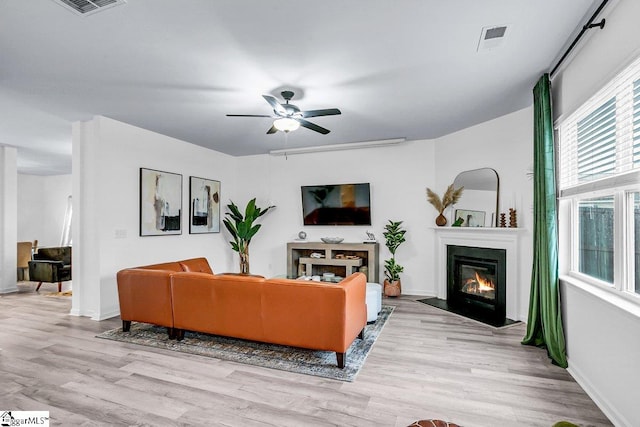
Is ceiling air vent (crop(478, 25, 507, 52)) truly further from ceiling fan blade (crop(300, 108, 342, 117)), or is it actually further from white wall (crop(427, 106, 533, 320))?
white wall (crop(427, 106, 533, 320))

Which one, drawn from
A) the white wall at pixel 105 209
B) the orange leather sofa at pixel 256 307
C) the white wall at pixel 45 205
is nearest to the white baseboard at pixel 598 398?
the orange leather sofa at pixel 256 307

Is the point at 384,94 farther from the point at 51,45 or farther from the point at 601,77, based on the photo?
the point at 51,45

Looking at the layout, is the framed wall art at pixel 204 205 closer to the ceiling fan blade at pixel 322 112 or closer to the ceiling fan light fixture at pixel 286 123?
the ceiling fan light fixture at pixel 286 123

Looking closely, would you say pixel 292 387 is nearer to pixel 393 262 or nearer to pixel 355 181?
pixel 393 262

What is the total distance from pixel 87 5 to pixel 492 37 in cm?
289

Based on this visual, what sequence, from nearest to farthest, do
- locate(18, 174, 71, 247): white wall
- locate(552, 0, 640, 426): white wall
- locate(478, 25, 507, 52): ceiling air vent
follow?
locate(552, 0, 640, 426): white wall → locate(478, 25, 507, 52): ceiling air vent → locate(18, 174, 71, 247): white wall

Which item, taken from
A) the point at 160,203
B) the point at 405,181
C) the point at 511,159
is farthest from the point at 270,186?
the point at 511,159

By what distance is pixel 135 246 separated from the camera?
15.8 ft

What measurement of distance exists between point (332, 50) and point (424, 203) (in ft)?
11.9

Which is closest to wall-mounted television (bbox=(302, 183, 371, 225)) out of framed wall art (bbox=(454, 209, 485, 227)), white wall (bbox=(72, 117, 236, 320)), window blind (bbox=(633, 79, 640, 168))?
framed wall art (bbox=(454, 209, 485, 227))

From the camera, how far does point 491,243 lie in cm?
448

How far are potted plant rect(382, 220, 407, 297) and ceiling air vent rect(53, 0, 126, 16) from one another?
4.70 m

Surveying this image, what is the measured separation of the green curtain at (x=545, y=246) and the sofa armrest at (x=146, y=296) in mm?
3765

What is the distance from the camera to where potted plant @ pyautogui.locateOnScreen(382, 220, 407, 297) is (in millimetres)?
5492
